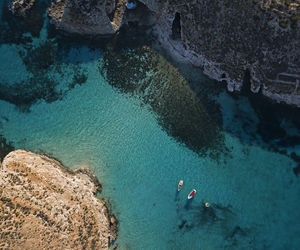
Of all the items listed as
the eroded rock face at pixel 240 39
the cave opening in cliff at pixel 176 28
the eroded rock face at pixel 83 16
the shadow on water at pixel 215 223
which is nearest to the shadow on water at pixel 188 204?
the shadow on water at pixel 215 223

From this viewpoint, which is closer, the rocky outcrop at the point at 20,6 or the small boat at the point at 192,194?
the small boat at the point at 192,194

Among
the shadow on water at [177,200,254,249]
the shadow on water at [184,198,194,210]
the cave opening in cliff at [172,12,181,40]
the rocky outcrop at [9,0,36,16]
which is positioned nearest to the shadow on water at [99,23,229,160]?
the cave opening in cliff at [172,12,181,40]

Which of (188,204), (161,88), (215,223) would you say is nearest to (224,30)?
(161,88)

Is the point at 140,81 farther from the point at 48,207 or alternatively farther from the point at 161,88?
the point at 48,207

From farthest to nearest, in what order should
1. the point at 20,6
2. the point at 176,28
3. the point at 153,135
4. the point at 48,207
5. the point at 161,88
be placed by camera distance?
the point at 161,88 < the point at 20,6 < the point at 153,135 < the point at 176,28 < the point at 48,207

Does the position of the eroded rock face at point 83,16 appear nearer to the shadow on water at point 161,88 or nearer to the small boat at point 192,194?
the shadow on water at point 161,88

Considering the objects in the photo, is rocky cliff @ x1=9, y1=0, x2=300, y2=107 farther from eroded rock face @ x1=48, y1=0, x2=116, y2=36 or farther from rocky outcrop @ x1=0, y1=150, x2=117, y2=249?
rocky outcrop @ x1=0, y1=150, x2=117, y2=249
